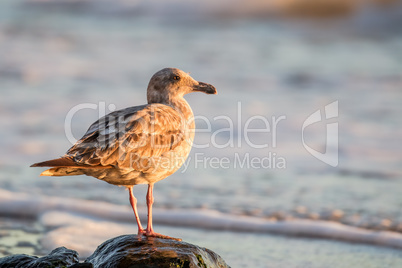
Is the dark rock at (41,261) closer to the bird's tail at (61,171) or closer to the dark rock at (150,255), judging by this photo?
the dark rock at (150,255)

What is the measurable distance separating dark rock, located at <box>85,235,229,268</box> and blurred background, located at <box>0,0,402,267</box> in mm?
1060

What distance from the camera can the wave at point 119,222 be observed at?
6.83 m

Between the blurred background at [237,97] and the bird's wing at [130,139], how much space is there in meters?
1.52

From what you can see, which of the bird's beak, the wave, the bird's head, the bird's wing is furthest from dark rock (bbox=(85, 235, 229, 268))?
the bird's beak

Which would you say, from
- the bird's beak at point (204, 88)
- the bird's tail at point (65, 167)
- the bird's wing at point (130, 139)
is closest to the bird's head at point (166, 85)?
the bird's beak at point (204, 88)

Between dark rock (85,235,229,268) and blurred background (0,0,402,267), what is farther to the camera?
blurred background (0,0,402,267)

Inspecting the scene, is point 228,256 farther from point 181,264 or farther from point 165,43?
point 165,43

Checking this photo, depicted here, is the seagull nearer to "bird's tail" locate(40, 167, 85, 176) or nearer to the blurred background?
"bird's tail" locate(40, 167, 85, 176)

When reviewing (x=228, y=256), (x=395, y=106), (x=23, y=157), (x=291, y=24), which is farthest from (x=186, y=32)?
(x=228, y=256)

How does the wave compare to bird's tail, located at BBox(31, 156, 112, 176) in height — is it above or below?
below

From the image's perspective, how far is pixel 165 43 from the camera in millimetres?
17844

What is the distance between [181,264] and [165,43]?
13462 millimetres

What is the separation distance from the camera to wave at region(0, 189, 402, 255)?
6828mm

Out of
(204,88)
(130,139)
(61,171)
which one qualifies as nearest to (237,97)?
(204,88)
